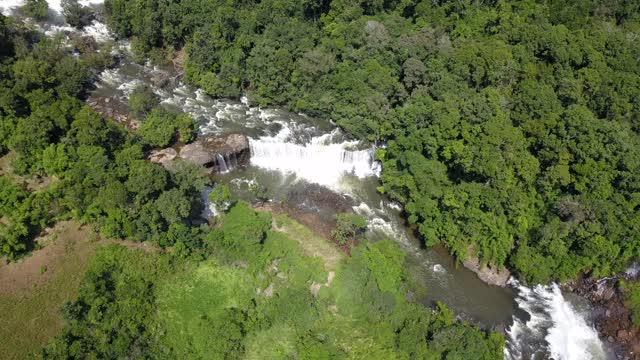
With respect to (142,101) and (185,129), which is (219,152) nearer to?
(185,129)

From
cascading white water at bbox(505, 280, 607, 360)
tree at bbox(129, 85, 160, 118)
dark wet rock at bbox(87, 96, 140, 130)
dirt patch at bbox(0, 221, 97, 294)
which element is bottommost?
cascading white water at bbox(505, 280, 607, 360)

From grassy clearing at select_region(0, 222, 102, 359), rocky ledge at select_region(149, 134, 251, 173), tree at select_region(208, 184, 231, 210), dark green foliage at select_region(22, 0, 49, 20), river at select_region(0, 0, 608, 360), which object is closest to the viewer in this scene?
grassy clearing at select_region(0, 222, 102, 359)

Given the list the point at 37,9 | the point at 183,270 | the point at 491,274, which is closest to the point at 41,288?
the point at 183,270

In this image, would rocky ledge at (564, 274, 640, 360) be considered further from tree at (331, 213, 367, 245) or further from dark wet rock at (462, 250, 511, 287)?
tree at (331, 213, 367, 245)

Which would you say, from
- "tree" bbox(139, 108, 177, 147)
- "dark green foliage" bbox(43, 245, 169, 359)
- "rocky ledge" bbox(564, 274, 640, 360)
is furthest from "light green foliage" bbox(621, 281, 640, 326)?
"tree" bbox(139, 108, 177, 147)

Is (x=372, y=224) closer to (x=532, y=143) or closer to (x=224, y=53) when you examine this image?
(x=532, y=143)

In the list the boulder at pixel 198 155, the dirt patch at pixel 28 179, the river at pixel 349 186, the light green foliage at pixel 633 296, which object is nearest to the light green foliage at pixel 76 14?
the river at pixel 349 186
